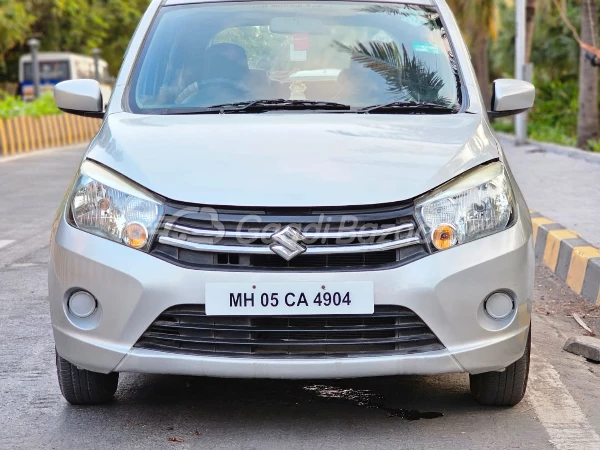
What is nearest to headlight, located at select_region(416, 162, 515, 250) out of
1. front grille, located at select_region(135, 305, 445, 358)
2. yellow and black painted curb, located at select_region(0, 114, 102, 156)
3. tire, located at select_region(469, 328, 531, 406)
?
front grille, located at select_region(135, 305, 445, 358)

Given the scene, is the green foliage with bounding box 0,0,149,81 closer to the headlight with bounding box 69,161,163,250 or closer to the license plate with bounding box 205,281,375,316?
the headlight with bounding box 69,161,163,250

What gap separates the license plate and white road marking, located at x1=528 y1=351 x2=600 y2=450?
80 cm

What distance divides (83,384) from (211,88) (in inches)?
53.0

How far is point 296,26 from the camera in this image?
5293mm

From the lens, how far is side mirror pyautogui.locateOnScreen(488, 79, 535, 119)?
5.14 m

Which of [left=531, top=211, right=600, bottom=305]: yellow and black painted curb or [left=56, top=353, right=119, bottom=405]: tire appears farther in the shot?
[left=531, top=211, right=600, bottom=305]: yellow and black painted curb

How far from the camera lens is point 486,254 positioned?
402 centimetres

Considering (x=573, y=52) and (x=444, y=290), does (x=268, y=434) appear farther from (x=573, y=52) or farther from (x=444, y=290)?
(x=573, y=52)

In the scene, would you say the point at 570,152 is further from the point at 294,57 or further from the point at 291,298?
the point at 291,298

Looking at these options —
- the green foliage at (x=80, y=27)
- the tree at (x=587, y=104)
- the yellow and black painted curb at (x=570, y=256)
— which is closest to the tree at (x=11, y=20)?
the green foliage at (x=80, y=27)

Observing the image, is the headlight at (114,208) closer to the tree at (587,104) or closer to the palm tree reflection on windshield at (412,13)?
the palm tree reflection on windshield at (412,13)

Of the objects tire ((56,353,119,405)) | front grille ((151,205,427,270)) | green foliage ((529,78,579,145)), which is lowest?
green foliage ((529,78,579,145))

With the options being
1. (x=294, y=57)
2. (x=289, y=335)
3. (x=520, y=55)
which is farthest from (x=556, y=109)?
(x=289, y=335)

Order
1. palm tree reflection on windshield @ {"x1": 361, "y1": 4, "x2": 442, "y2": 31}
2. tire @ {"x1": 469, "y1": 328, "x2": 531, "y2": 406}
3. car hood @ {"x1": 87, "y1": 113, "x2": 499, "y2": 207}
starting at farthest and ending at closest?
palm tree reflection on windshield @ {"x1": 361, "y1": 4, "x2": 442, "y2": 31}
tire @ {"x1": 469, "y1": 328, "x2": 531, "y2": 406}
car hood @ {"x1": 87, "y1": 113, "x2": 499, "y2": 207}
